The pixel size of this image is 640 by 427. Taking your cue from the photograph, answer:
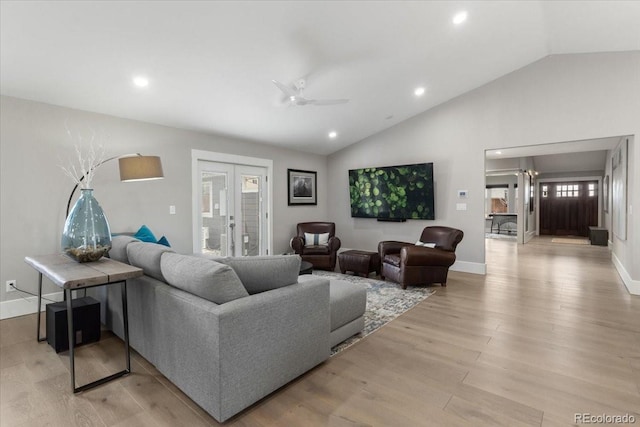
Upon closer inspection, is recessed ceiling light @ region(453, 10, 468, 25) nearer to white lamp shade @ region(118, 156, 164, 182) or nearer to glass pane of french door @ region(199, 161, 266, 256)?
white lamp shade @ region(118, 156, 164, 182)

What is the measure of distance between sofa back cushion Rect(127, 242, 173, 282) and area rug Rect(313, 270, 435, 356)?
61.2 inches

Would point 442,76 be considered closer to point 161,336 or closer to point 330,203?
point 330,203

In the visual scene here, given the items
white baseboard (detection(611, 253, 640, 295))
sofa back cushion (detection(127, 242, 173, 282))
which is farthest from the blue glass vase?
white baseboard (detection(611, 253, 640, 295))

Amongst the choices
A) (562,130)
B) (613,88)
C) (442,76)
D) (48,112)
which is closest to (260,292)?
(48,112)

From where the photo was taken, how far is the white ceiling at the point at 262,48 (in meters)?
2.72

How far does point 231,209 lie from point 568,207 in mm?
12308

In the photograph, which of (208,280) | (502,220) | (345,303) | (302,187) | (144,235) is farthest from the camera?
(502,220)

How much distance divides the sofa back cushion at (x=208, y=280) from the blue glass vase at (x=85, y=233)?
3.49 ft

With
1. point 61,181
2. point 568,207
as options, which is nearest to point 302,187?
point 61,181

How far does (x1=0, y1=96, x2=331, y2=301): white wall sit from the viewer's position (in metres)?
3.38

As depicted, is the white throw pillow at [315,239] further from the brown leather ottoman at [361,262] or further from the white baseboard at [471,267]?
the white baseboard at [471,267]

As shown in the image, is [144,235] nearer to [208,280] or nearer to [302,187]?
[208,280]

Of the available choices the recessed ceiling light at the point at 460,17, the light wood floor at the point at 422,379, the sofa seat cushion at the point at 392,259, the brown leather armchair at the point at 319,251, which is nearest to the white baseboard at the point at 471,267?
the sofa seat cushion at the point at 392,259

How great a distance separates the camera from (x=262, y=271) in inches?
83.7
